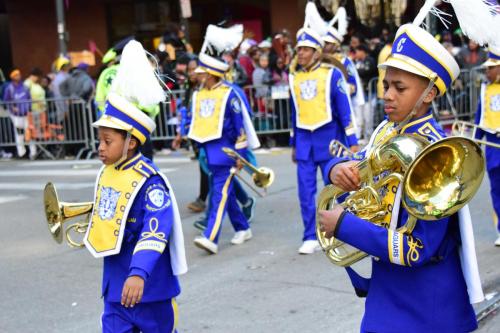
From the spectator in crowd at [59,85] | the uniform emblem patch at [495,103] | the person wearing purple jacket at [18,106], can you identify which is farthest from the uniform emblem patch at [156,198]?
the person wearing purple jacket at [18,106]

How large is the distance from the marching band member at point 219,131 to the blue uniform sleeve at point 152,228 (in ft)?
11.8

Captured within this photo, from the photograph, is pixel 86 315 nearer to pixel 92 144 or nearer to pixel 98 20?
pixel 92 144

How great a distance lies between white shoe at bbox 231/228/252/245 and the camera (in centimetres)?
817

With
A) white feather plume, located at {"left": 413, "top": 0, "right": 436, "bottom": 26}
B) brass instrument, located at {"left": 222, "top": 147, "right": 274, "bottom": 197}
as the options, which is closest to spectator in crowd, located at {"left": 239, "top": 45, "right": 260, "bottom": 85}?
brass instrument, located at {"left": 222, "top": 147, "right": 274, "bottom": 197}

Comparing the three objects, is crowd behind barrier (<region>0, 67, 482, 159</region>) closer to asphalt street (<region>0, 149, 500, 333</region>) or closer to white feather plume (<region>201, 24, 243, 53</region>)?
asphalt street (<region>0, 149, 500, 333</region>)

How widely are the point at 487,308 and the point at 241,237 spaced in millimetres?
3077

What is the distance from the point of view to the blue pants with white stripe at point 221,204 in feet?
25.5

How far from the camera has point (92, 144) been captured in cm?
1558

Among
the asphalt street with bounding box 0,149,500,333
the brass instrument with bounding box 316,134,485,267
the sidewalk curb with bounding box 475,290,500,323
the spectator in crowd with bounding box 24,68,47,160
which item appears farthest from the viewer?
the spectator in crowd with bounding box 24,68,47,160

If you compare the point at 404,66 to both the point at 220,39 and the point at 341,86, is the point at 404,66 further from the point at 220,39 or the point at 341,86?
the point at 220,39

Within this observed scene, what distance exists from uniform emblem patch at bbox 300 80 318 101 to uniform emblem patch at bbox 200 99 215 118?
3.07 ft

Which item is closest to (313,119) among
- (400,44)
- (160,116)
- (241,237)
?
(241,237)

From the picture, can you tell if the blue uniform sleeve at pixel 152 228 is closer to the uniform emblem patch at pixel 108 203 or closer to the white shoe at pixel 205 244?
the uniform emblem patch at pixel 108 203

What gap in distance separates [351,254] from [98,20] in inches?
797
